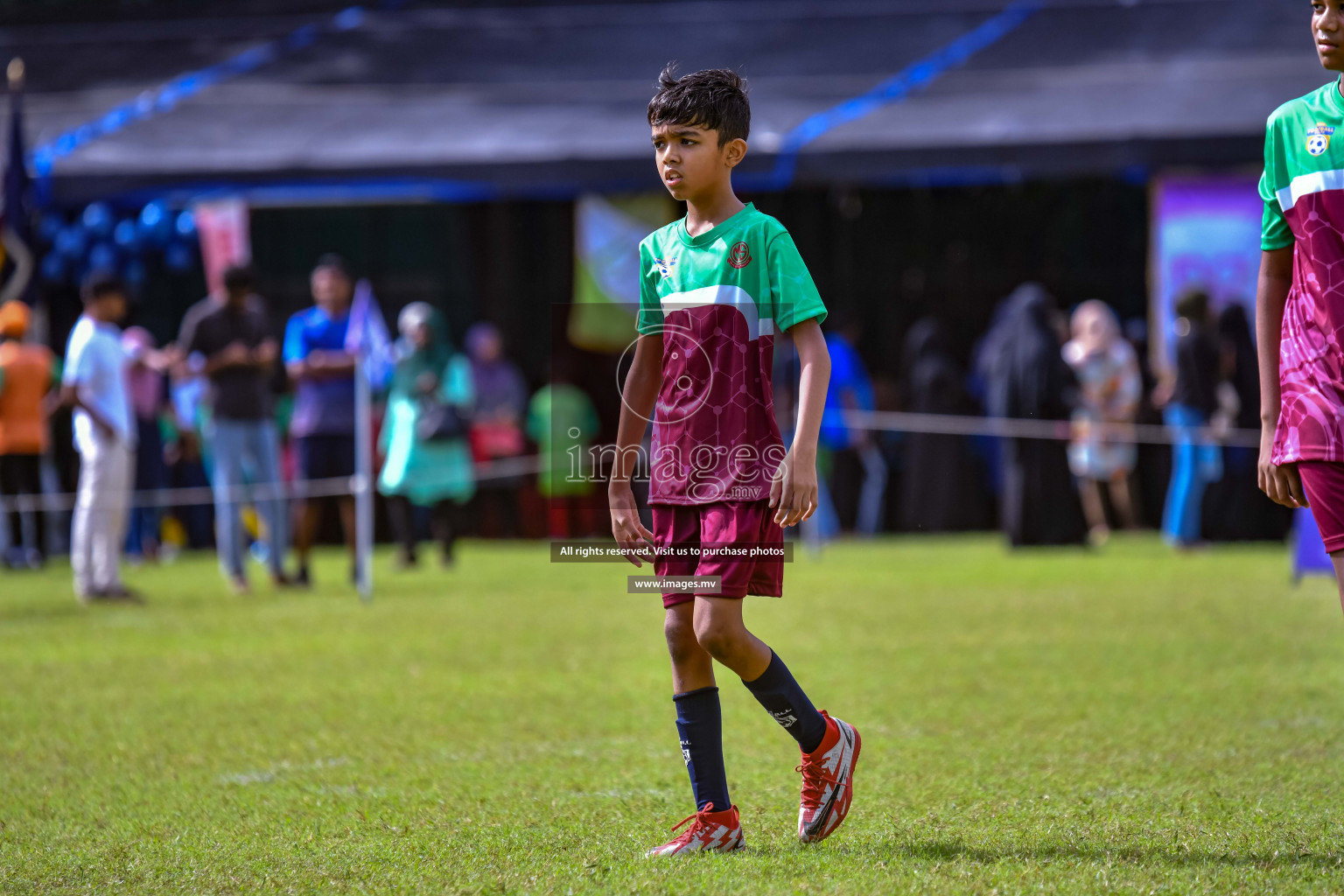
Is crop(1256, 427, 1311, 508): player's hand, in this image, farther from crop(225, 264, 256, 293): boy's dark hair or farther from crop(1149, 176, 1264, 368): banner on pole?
crop(1149, 176, 1264, 368): banner on pole

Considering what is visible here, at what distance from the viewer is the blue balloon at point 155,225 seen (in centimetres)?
1440

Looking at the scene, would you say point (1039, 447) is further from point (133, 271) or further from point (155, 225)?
point (133, 271)

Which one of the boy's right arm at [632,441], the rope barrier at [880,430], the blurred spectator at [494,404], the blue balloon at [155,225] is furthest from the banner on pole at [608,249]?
the boy's right arm at [632,441]

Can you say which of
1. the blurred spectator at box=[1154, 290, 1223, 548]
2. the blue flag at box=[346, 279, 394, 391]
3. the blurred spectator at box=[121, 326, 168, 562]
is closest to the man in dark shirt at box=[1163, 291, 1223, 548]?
the blurred spectator at box=[1154, 290, 1223, 548]

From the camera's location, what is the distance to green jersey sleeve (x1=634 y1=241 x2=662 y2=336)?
12.7 feet

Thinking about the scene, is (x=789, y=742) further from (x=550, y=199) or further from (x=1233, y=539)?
(x=550, y=199)

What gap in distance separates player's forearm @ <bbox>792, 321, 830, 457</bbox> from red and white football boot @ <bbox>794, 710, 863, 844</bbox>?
678 mm

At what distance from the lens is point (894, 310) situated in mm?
16125

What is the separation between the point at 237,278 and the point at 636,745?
6.58 m

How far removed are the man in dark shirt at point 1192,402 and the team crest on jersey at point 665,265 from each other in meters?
9.68

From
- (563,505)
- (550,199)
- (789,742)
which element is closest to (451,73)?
(550,199)

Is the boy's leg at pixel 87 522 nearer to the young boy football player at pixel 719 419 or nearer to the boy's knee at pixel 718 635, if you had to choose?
the young boy football player at pixel 719 419

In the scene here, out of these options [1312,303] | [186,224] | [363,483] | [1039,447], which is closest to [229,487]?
[363,483]

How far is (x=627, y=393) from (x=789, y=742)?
78.8 inches
